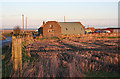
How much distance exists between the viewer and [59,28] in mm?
46531

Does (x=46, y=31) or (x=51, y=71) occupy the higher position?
(x=46, y=31)

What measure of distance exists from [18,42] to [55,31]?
40.7 meters

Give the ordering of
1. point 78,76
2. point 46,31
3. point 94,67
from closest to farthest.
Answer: point 78,76 → point 94,67 → point 46,31

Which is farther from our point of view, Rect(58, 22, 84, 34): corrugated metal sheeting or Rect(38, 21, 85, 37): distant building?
Rect(58, 22, 84, 34): corrugated metal sheeting

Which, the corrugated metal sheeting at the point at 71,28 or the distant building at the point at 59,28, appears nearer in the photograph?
the distant building at the point at 59,28

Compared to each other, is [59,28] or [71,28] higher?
[71,28]

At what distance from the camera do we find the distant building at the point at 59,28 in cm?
4516

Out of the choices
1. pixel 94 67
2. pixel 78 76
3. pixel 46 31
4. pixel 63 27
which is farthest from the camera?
pixel 63 27

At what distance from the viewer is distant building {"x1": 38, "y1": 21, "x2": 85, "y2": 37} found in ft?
148

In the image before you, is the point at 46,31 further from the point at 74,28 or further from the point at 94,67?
the point at 94,67

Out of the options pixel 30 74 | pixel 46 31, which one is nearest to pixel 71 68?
pixel 30 74

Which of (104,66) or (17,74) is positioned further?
(104,66)

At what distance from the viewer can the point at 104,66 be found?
19.6 feet

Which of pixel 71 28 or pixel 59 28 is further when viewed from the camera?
pixel 71 28
